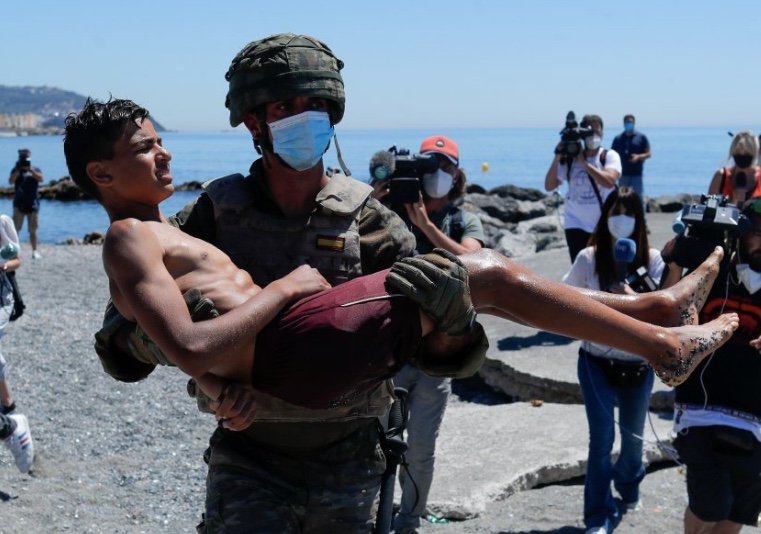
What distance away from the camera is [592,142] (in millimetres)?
9594

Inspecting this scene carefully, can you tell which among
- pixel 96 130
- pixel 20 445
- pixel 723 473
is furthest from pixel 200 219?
pixel 20 445

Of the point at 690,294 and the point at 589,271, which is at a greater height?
the point at 690,294

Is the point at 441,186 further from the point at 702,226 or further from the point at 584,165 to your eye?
the point at 584,165

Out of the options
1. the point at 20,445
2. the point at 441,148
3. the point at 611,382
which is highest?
the point at 441,148

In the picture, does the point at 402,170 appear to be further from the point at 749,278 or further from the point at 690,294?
the point at 690,294

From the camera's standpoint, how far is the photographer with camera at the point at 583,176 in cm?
935

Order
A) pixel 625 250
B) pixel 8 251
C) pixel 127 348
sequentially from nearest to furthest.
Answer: pixel 127 348
pixel 625 250
pixel 8 251

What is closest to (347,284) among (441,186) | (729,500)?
(729,500)

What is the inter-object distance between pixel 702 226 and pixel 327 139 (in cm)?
211

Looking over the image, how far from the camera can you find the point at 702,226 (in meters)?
4.53

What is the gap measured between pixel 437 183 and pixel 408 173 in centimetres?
24

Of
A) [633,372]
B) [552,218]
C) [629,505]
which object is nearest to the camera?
[633,372]

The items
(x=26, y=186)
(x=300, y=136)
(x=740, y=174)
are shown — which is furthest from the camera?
(x=26, y=186)

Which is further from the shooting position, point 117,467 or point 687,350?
point 117,467
